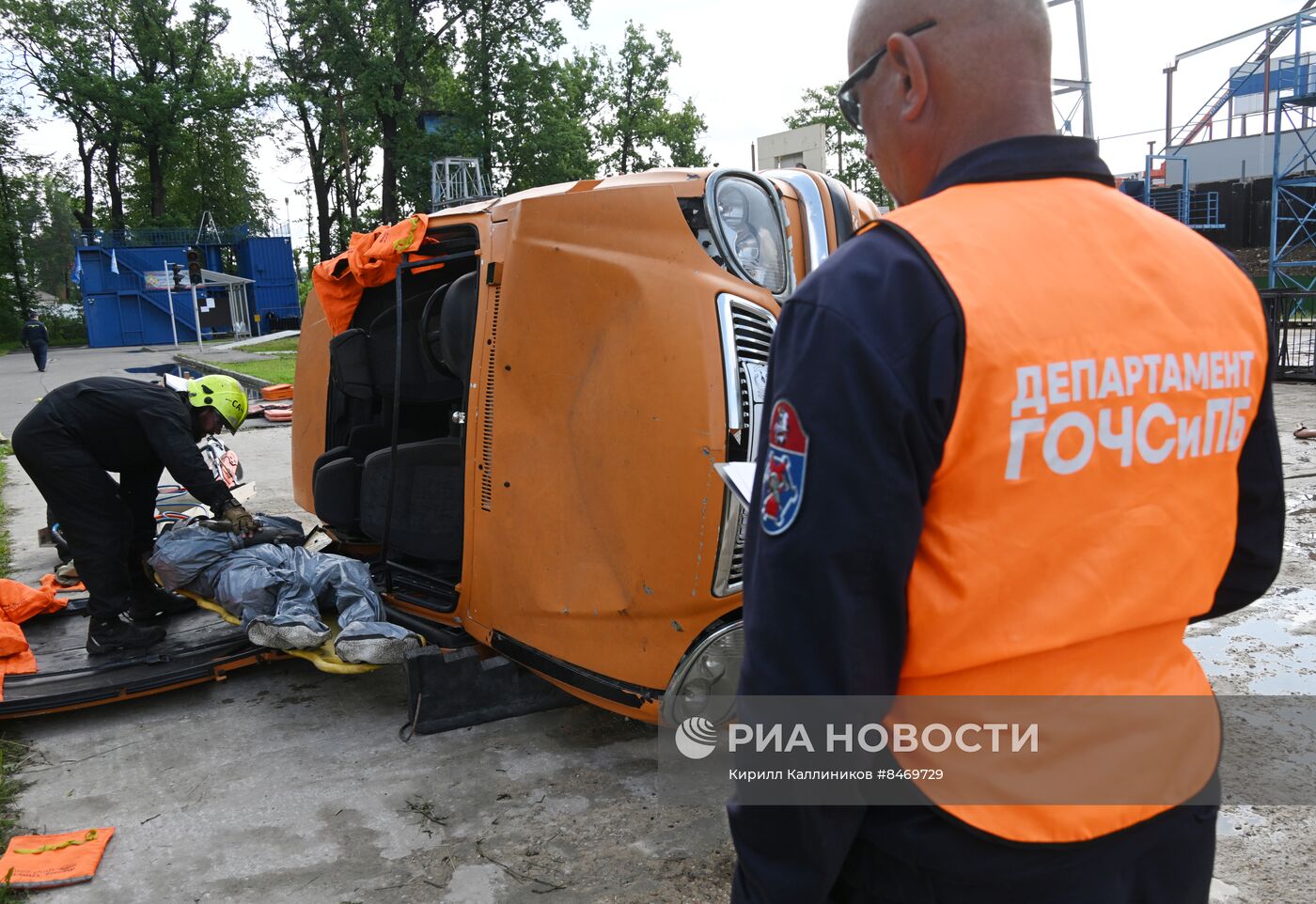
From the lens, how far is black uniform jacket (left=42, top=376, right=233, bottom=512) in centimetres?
475

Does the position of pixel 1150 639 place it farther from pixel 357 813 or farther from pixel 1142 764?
pixel 357 813

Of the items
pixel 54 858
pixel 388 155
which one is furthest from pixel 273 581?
pixel 388 155

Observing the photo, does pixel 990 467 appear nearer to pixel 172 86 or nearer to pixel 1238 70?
pixel 1238 70

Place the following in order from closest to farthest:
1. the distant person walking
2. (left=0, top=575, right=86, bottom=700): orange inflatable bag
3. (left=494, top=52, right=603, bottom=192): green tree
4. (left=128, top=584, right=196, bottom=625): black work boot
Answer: (left=0, top=575, right=86, bottom=700): orange inflatable bag, (left=128, top=584, right=196, bottom=625): black work boot, the distant person walking, (left=494, top=52, right=603, bottom=192): green tree

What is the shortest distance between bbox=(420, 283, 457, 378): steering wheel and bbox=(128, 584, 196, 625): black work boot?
2014mm

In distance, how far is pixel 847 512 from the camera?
1054 millimetres

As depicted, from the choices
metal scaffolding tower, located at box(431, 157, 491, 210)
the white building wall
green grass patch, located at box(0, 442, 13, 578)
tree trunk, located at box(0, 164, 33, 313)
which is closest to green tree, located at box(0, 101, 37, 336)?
tree trunk, located at box(0, 164, 33, 313)

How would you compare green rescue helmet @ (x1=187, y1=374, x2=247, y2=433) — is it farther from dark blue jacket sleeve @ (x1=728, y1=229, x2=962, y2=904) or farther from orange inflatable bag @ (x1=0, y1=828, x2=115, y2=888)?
dark blue jacket sleeve @ (x1=728, y1=229, x2=962, y2=904)

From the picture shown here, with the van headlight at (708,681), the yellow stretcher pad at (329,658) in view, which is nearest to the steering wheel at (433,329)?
the yellow stretcher pad at (329,658)

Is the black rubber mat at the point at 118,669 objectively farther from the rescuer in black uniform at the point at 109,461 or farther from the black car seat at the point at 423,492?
the black car seat at the point at 423,492

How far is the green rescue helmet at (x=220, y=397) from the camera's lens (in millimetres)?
5059

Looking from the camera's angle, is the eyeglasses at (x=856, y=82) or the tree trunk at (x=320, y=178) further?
the tree trunk at (x=320, y=178)

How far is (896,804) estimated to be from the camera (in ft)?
3.81

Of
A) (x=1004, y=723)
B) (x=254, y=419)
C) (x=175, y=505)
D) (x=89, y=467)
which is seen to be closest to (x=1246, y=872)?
(x=1004, y=723)
